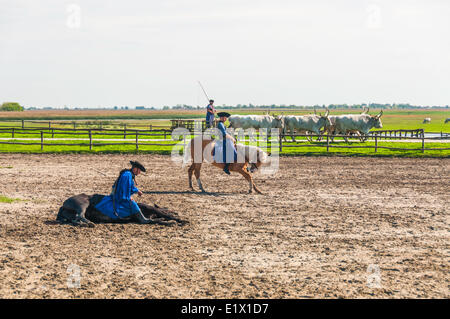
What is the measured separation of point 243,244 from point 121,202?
2.30 metres

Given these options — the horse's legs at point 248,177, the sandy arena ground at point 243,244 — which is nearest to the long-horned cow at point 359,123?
the sandy arena ground at point 243,244

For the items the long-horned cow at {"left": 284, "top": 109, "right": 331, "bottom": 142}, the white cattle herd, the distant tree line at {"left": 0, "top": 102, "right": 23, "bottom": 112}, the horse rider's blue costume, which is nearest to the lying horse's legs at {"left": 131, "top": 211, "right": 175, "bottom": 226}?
the horse rider's blue costume

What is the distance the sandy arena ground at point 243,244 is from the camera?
5.96m

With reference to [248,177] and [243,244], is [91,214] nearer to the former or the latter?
[243,244]

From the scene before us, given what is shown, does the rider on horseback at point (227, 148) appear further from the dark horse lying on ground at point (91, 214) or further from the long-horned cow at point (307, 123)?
the long-horned cow at point (307, 123)

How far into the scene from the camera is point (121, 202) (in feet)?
28.7

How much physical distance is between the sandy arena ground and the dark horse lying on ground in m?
0.19

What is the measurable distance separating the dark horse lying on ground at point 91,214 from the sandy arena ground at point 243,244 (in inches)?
7.5

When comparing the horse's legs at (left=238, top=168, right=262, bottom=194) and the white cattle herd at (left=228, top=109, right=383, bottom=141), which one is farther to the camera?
the white cattle herd at (left=228, top=109, right=383, bottom=141)

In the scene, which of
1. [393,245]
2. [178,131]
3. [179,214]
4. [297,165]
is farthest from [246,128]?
[393,245]

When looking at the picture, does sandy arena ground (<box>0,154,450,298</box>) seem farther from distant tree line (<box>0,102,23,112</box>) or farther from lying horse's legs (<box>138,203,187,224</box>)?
distant tree line (<box>0,102,23,112</box>)

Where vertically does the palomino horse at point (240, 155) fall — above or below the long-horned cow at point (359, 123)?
below

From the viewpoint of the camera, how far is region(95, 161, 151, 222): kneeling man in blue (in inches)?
333
